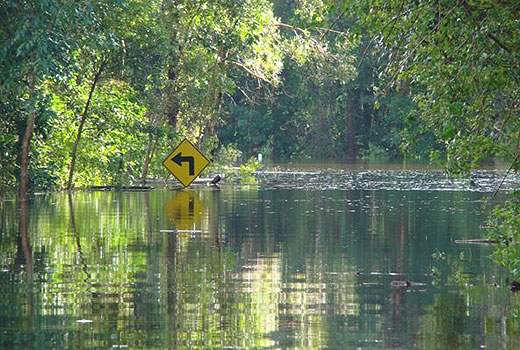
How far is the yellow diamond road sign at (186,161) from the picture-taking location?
115ft

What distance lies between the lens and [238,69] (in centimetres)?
4766

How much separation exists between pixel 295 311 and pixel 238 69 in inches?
1425

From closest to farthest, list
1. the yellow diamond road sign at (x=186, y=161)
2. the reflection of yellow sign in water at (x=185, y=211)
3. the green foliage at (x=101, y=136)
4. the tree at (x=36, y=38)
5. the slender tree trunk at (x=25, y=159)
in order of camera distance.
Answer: the tree at (x=36, y=38) < the reflection of yellow sign in water at (x=185, y=211) < the slender tree trunk at (x=25, y=159) < the yellow diamond road sign at (x=186, y=161) < the green foliage at (x=101, y=136)

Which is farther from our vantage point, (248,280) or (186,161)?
(186,161)

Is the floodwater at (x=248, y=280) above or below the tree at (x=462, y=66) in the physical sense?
below

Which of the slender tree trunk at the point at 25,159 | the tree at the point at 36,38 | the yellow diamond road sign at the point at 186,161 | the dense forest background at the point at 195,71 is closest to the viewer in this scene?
the dense forest background at the point at 195,71

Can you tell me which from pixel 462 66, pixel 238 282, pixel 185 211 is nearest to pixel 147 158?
pixel 185 211

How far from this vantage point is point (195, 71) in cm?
4278

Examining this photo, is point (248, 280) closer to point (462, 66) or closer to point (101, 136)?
point (462, 66)

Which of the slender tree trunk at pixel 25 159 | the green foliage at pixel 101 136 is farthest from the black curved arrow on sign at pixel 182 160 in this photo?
the slender tree trunk at pixel 25 159

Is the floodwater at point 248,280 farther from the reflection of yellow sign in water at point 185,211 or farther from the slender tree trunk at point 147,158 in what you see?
the slender tree trunk at point 147,158

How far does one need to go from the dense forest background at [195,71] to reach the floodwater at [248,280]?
1.48 m

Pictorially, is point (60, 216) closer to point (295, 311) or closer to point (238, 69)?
point (295, 311)

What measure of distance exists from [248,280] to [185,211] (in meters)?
13.3
